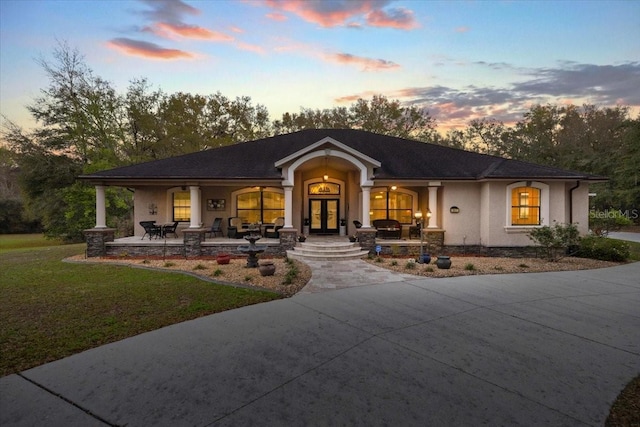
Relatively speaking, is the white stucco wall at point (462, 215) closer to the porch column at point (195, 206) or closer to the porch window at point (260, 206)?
the porch window at point (260, 206)

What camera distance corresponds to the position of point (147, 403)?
3.13m

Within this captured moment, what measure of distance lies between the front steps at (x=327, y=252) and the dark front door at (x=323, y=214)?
3483mm

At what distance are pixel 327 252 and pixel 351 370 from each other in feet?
27.2

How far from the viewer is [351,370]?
3.83 m

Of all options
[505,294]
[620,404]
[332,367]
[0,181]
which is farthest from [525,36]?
[0,181]

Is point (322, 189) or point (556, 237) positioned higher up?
point (322, 189)

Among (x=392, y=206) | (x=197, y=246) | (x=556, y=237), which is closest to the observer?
(x=556, y=237)

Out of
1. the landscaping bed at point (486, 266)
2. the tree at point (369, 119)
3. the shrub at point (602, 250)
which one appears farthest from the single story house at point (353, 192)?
the tree at point (369, 119)

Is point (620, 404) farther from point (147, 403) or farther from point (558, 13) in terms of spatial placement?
point (558, 13)

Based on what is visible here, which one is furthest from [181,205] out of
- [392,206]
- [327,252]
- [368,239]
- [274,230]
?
[392,206]

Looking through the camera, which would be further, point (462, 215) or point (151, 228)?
point (462, 215)

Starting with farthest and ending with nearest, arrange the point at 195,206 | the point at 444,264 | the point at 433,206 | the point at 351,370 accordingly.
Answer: the point at 433,206 → the point at 195,206 → the point at 444,264 → the point at 351,370

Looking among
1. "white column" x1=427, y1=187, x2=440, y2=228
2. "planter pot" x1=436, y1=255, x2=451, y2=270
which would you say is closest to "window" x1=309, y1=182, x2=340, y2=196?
"white column" x1=427, y1=187, x2=440, y2=228

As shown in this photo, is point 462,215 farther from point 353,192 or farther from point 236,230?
point 236,230
